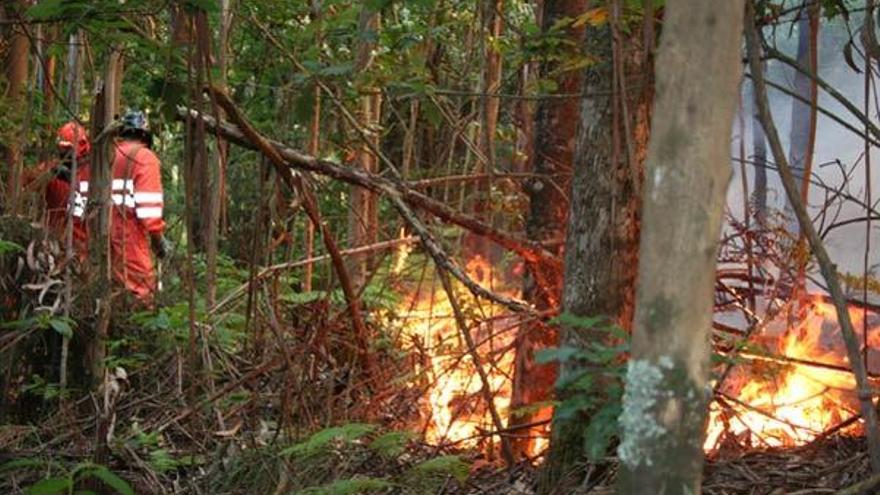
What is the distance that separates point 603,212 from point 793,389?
72.3 inches

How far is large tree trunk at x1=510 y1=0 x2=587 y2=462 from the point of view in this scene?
7.27m

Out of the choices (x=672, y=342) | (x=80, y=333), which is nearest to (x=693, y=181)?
(x=672, y=342)

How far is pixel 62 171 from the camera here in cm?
973

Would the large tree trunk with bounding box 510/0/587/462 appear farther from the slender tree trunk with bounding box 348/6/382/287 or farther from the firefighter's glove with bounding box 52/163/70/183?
the firefighter's glove with bounding box 52/163/70/183

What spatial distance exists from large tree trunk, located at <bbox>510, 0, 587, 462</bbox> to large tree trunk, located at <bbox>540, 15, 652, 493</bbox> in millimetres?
1165

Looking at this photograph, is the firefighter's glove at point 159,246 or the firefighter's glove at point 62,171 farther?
the firefighter's glove at point 159,246

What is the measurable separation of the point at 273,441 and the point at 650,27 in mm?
2946

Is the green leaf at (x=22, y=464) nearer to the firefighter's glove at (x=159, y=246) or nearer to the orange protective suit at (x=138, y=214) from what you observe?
the orange protective suit at (x=138, y=214)

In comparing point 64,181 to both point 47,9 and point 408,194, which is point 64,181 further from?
point 47,9

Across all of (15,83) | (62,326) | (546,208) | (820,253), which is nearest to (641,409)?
(820,253)

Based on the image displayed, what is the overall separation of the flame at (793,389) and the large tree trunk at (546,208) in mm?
993

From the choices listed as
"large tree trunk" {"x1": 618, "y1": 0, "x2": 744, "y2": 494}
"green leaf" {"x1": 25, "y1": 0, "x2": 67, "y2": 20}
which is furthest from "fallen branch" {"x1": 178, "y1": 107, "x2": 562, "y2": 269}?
"large tree trunk" {"x1": 618, "y1": 0, "x2": 744, "y2": 494}

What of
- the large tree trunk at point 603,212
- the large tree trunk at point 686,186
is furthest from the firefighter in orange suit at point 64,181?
the large tree trunk at point 686,186

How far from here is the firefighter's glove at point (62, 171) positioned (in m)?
9.13
